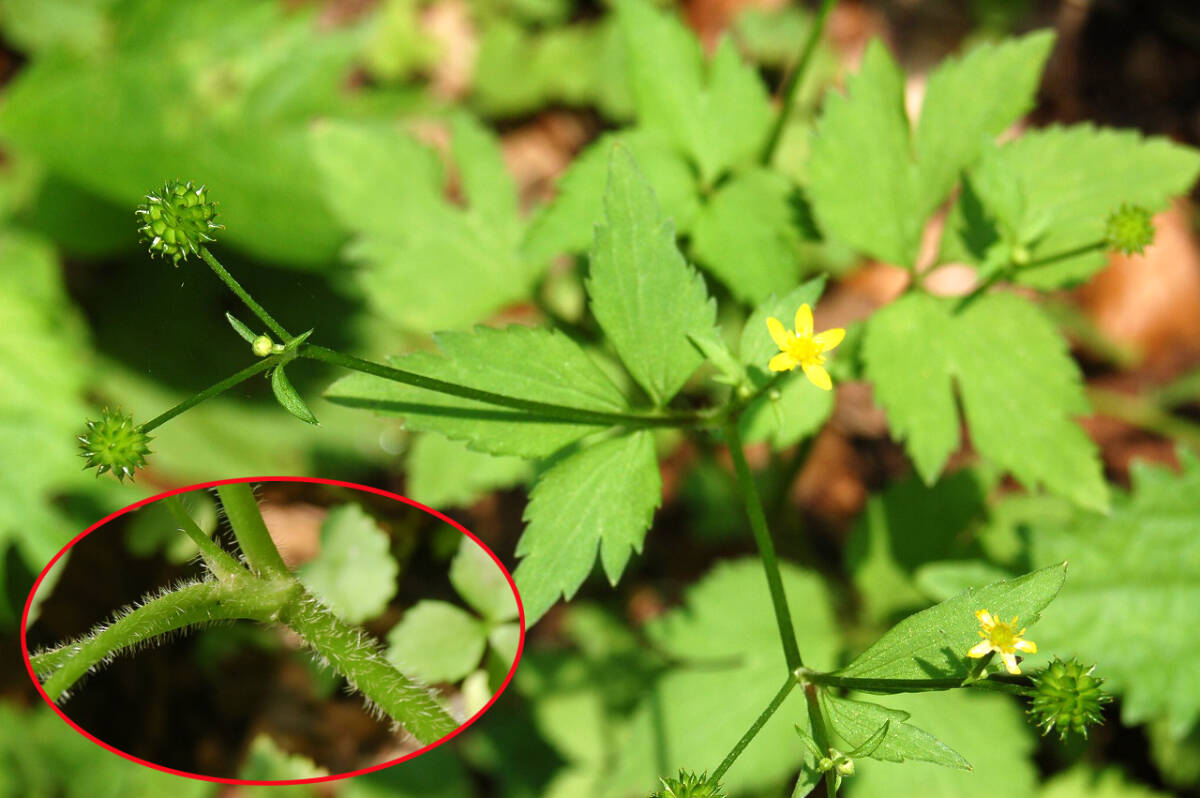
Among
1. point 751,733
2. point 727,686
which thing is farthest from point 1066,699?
point 727,686

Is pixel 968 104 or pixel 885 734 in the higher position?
pixel 968 104

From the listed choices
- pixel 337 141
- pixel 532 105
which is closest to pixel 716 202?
pixel 337 141

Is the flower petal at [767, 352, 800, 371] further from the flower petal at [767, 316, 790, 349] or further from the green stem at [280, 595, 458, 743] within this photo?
the green stem at [280, 595, 458, 743]

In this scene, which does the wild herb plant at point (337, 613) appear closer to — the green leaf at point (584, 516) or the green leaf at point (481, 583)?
the green leaf at point (481, 583)

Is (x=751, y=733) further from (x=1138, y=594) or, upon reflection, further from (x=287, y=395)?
(x=1138, y=594)

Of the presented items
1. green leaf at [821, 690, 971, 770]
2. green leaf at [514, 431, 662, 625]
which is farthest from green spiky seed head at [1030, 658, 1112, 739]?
green leaf at [514, 431, 662, 625]

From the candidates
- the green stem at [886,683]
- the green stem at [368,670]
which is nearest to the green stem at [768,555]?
the green stem at [886,683]

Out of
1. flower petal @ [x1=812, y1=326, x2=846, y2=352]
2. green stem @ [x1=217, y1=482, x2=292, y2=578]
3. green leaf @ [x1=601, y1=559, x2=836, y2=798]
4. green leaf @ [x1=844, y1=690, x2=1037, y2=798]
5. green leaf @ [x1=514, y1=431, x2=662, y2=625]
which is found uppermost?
green stem @ [x1=217, y1=482, x2=292, y2=578]
